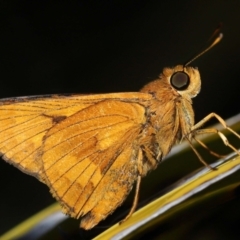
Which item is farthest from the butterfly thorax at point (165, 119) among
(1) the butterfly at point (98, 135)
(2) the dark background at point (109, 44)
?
(2) the dark background at point (109, 44)

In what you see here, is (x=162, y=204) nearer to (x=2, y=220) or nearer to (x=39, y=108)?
(x=39, y=108)

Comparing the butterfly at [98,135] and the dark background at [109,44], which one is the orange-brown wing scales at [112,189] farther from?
the dark background at [109,44]

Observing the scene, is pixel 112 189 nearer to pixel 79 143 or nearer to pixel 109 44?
pixel 79 143

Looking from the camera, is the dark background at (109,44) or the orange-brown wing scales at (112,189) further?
the dark background at (109,44)

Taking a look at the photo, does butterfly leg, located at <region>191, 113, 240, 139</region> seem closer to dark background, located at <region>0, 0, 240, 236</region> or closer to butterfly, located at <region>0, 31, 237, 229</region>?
butterfly, located at <region>0, 31, 237, 229</region>

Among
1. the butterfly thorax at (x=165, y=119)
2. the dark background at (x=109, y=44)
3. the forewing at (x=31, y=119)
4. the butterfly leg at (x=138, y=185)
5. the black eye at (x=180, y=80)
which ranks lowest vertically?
the butterfly leg at (x=138, y=185)

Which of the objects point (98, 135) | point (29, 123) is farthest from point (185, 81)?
point (29, 123)
